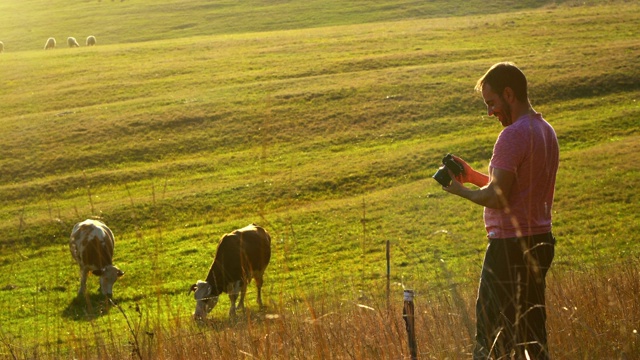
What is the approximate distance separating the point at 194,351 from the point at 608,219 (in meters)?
18.0

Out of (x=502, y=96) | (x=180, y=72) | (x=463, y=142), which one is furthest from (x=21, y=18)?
(x=502, y=96)

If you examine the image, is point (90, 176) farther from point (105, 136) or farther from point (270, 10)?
point (270, 10)

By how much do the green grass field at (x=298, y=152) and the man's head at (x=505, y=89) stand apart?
143 centimetres

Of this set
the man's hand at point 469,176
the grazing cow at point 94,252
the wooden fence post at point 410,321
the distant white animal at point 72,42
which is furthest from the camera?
the distant white animal at point 72,42

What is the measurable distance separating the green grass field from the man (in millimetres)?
1068

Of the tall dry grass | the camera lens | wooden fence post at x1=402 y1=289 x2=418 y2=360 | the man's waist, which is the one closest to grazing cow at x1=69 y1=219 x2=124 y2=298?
the tall dry grass

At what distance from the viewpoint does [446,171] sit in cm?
645

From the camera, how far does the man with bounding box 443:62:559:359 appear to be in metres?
6.00

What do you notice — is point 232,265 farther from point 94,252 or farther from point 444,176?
point 444,176

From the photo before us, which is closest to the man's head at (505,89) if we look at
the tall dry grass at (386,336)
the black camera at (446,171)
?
the black camera at (446,171)

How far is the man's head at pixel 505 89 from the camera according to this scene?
249 inches

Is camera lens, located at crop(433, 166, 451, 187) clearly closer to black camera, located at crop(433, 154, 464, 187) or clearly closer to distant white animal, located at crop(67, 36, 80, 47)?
black camera, located at crop(433, 154, 464, 187)

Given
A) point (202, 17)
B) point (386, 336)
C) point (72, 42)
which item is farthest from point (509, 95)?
point (202, 17)

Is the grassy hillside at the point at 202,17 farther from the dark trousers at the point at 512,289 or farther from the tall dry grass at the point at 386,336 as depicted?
the dark trousers at the point at 512,289
